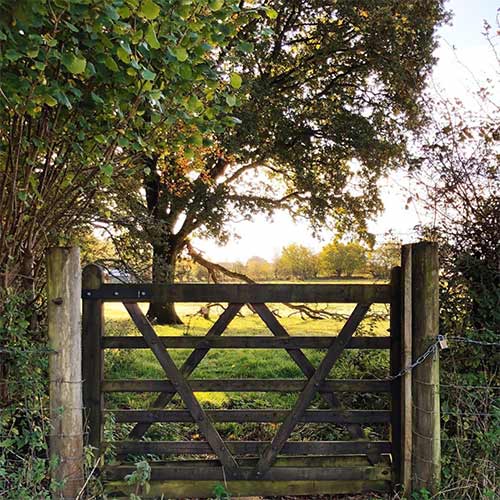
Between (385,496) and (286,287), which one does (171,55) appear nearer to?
(286,287)

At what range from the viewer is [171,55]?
262cm

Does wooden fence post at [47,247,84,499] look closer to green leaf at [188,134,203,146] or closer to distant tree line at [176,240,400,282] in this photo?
green leaf at [188,134,203,146]

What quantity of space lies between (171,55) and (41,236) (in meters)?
2.10

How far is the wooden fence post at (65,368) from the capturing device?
326 cm

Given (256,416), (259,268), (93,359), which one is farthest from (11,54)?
(259,268)

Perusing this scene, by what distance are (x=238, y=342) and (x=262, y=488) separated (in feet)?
3.74

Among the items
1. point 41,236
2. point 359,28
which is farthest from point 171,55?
point 359,28

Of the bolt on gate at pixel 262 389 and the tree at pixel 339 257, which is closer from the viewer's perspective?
the bolt on gate at pixel 262 389

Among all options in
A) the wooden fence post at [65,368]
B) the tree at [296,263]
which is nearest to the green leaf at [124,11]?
the wooden fence post at [65,368]

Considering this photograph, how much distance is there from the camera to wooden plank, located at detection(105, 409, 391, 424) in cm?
356

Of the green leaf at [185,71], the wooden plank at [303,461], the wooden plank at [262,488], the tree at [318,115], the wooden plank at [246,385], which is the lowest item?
the wooden plank at [262,488]

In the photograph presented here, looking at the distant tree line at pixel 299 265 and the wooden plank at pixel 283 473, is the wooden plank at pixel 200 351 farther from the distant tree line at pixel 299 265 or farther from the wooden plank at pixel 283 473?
the distant tree line at pixel 299 265

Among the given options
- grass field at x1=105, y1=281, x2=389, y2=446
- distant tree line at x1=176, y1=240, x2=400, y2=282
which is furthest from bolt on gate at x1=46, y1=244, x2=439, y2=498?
distant tree line at x1=176, y1=240, x2=400, y2=282

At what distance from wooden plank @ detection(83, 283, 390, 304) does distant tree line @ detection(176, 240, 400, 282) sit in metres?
4.13
